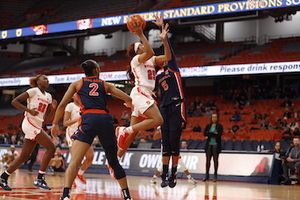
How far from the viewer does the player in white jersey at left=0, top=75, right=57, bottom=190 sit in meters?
7.81

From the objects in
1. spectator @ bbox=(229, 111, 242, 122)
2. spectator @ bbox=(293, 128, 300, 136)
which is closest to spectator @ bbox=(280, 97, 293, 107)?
spectator @ bbox=(229, 111, 242, 122)

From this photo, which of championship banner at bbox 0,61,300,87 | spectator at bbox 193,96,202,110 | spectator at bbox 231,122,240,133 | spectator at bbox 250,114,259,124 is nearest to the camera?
spectator at bbox 231,122,240,133

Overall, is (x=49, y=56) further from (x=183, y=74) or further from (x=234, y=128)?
(x=234, y=128)

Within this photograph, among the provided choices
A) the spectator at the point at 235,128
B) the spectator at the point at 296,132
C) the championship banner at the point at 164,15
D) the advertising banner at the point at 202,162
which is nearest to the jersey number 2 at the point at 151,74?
the advertising banner at the point at 202,162

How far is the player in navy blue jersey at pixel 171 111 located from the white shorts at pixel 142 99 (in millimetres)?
691

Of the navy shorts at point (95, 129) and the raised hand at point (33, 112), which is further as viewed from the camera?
the raised hand at point (33, 112)

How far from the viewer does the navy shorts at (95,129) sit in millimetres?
5344

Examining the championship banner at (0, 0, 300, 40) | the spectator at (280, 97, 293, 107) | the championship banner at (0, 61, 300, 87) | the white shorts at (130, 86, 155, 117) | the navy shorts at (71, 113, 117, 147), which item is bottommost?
the navy shorts at (71, 113, 117, 147)

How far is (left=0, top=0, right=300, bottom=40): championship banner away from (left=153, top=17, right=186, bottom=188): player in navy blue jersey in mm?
12496

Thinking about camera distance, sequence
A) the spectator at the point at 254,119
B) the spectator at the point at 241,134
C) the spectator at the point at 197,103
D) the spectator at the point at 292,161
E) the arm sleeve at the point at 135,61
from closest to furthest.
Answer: the arm sleeve at the point at 135,61
the spectator at the point at 292,161
the spectator at the point at 241,134
the spectator at the point at 254,119
the spectator at the point at 197,103

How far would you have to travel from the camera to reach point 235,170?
13422 millimetres

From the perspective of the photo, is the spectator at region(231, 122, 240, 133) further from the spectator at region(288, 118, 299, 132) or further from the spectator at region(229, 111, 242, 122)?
the spectator at region(288, 118, 299, 132)

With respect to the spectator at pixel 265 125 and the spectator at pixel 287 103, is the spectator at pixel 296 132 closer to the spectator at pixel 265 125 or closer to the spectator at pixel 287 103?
the spectator at pixel 265 125

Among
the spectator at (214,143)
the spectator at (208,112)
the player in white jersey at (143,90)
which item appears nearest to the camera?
the player in white jersey at (143,90)
